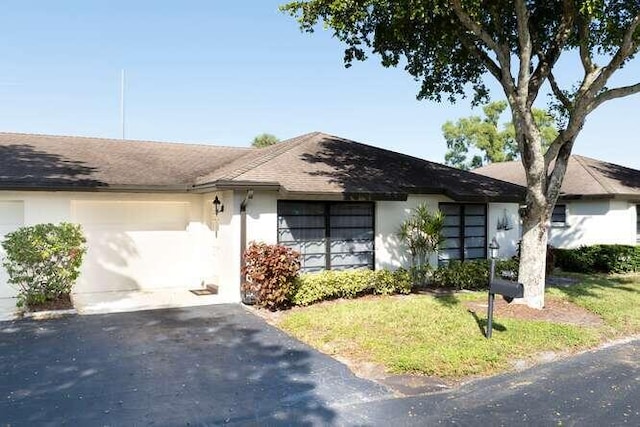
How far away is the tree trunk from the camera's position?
10.1 meters

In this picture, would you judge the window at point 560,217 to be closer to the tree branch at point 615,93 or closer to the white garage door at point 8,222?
the tree branch at point 615,93

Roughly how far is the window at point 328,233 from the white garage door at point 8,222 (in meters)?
6.07

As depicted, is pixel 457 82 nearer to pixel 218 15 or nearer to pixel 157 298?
pixel 218 15

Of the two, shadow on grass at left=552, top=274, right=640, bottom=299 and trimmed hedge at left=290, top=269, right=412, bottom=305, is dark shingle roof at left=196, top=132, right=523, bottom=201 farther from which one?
shadow on grass at left=552, top=274, right=640, bottom=299

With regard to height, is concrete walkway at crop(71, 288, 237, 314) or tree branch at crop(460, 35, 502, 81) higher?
tree branch at crop(460, 35, 502, 81)

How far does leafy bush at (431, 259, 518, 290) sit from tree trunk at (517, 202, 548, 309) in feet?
8.59

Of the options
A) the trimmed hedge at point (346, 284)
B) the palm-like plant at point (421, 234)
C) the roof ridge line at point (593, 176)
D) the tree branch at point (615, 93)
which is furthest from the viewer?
the roof ridge line at point (593, 176)

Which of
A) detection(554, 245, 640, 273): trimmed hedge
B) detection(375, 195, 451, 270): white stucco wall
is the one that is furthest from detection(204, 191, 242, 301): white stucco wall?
detection(554, 245, 640, 273): trimmed hedge

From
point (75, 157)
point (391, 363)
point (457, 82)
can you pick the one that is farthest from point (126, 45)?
point (391, 363)

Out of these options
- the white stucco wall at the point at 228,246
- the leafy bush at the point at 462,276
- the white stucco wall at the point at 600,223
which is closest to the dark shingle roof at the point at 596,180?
the white stucco wall at the point at 600,223

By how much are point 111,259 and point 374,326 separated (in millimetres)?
7499

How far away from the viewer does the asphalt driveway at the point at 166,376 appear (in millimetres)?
5031

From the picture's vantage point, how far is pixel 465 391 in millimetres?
5781

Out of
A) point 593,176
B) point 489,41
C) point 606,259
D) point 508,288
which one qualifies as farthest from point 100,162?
point 593,176
